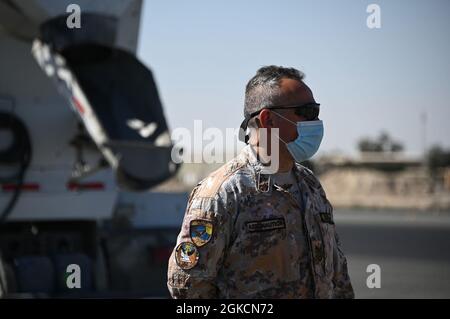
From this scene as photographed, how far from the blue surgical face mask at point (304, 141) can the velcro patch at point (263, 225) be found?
0.27m

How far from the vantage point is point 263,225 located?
10.3 ft

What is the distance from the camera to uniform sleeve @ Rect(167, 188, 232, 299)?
3074 mm

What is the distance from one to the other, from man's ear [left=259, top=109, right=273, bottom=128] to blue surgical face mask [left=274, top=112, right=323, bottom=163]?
4cm

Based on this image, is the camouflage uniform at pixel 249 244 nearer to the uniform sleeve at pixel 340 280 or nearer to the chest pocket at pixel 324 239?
the chest pocket at pixel 324 239

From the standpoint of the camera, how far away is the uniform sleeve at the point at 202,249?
307 cm

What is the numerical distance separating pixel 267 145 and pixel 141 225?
15.3 feet

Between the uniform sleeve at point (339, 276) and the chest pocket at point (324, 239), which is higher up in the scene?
the chest pocket at point (324, 239)

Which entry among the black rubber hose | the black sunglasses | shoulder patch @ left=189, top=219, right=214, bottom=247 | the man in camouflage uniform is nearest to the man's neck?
the man in camouflage uniform

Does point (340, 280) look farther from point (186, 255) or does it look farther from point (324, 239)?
point (186, 255)

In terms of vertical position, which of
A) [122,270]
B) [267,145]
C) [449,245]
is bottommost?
[449,245]

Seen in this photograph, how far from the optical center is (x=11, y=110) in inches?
296

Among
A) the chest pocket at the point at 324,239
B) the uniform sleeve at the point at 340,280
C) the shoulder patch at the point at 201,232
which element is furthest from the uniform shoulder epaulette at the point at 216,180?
the uniform sleeve at the point at 340,280
